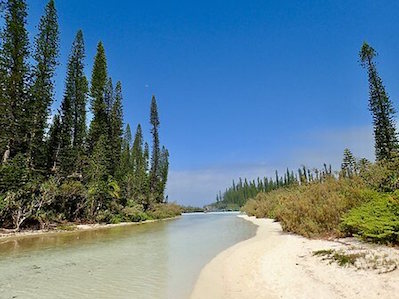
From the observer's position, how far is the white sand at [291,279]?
180 inches

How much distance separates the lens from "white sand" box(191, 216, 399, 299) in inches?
180

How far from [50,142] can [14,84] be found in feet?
25.2

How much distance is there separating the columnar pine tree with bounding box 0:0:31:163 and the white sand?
1896 cm

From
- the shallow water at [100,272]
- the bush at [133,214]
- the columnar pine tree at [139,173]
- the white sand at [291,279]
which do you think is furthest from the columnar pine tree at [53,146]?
the white sand at [291,279]

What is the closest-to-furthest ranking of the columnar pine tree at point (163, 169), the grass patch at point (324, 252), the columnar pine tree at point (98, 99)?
the grass patch at point (324, 252) → the columnar pine tree at point (98, 99) → the columnar pine tree at point (163, 169)

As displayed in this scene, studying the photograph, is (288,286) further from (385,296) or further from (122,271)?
(122,271)

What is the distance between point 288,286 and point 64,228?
1829 cm

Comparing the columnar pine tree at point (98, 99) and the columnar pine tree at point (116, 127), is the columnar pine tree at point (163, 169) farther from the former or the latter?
the columnar pine tree at point (98, 99)

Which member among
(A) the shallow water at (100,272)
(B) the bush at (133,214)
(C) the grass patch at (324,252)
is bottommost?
(A) the shallow water at (100,272)

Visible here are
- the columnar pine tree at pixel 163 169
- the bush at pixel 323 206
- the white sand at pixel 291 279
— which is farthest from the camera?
the columnar pine tree at pixel 163 169

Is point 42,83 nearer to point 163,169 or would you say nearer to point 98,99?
point 98,99

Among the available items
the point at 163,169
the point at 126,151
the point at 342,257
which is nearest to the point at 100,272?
the point at 342,257

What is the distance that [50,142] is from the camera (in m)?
26.9

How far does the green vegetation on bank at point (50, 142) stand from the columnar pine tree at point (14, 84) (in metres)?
0.06
